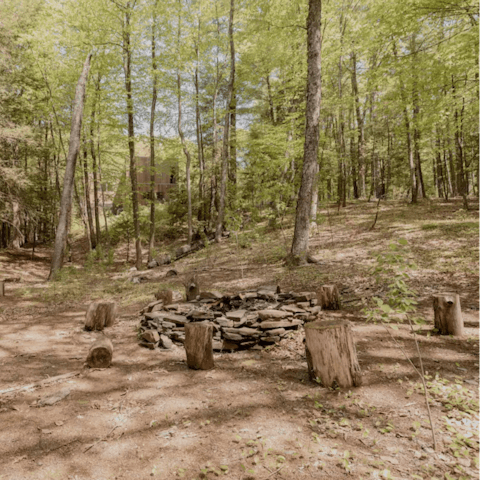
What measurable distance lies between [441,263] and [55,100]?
19061mm

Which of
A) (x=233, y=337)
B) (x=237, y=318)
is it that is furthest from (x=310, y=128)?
(x=233, y=337)

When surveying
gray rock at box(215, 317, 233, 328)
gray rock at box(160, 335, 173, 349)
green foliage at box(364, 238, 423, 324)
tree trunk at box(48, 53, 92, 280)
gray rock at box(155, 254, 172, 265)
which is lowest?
gray rock at box(160, 335, 173, 349)

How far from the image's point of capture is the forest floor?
2.64 m

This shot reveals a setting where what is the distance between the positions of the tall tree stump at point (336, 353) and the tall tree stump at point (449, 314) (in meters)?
2.32

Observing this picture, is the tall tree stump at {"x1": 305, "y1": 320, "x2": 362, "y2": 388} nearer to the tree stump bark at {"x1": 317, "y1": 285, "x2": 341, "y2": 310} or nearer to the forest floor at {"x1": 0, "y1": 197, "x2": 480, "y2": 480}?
the forest floor at {"x1": 0, "y1": 197, "x2": 480, "y2": 480}

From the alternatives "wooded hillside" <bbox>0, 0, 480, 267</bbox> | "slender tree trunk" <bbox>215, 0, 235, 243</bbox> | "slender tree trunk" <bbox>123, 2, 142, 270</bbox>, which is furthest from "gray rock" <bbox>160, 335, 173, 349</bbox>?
"slender tree trunk" <bbox>215, 0, 235, 243</bbox>

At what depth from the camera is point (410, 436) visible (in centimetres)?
291

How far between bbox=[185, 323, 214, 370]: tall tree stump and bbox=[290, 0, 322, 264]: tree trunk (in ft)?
19.3

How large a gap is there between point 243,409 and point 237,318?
247 cm

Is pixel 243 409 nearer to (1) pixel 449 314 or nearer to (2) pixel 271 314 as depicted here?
(2) pixel 271 314

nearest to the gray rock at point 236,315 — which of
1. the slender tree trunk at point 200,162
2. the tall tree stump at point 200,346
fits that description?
the tall tree stump at point 200,346

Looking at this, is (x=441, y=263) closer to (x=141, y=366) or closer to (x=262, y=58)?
(x=141, y=366)

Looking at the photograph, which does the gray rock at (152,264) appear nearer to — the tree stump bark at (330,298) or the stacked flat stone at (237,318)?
the stacked flat stone at (237,318)

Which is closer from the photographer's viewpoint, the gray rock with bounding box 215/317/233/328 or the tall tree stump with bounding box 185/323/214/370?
the tall tree stump with bounding box 185/323/214/370
